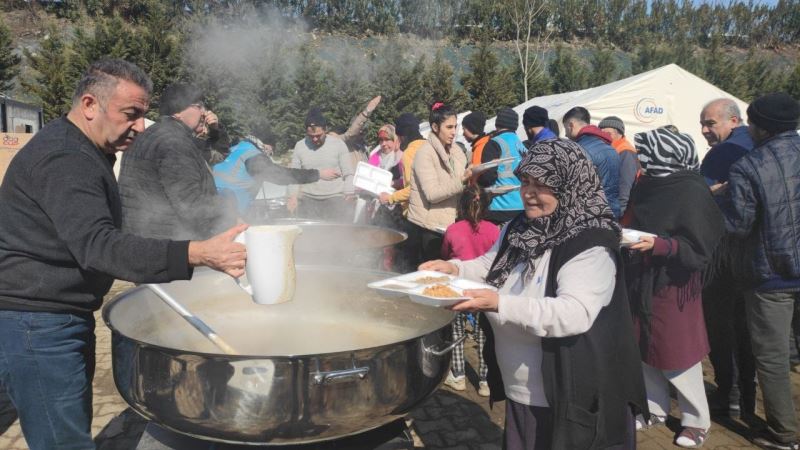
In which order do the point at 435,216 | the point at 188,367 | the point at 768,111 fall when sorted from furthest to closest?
the point at 435,216 → the point at 768,111 → the point at 188,367

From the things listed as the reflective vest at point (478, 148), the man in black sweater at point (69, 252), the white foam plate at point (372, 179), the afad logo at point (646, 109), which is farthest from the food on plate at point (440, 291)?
the afad logo at point (646, 109)

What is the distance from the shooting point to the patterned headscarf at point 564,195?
6.23 ft

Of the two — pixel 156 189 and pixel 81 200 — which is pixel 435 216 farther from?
pixel 81 200

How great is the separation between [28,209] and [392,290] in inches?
48.9

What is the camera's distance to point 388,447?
2.02 m

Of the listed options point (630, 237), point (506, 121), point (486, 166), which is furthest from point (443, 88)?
point (630, 237)

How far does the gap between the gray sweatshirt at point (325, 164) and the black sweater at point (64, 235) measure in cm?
451

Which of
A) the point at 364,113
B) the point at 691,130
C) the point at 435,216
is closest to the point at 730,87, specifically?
the point at 691,130

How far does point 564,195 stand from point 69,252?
1.74 m

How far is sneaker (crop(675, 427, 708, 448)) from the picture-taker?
3205mm

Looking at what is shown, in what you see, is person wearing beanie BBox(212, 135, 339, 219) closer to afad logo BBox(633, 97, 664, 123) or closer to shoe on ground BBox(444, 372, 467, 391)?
shoe on ground BBox(444, 372, 467, 391)

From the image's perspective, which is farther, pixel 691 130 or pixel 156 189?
pixel 691 130

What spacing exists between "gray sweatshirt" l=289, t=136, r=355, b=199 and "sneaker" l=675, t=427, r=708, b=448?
4.34 m

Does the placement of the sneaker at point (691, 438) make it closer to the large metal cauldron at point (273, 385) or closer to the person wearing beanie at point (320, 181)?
the large metal cauldron at point (273, 385)
